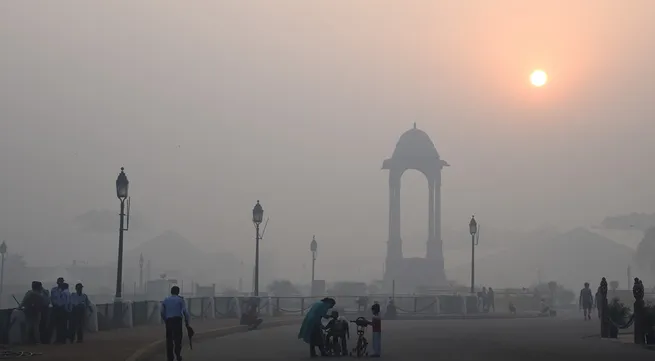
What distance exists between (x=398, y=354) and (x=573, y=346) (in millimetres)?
5542

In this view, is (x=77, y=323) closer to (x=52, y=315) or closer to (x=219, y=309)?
(x=52, y=315)

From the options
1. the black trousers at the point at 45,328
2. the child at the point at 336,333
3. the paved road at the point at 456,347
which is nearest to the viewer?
the paved road at the point at 456,347

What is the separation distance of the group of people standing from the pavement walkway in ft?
1.89

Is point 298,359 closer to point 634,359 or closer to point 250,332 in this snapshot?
point 634,359

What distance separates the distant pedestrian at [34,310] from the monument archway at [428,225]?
3551 inches

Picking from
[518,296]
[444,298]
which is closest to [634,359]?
[444,298]

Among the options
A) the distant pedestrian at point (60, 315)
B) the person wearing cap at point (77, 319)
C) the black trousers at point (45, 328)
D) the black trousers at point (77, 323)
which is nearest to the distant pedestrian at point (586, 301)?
the person wearing cap at point (77, 319)

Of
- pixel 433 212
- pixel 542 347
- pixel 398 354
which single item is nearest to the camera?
pixel 398 354

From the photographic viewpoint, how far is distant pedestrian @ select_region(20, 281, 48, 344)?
90.5 ft

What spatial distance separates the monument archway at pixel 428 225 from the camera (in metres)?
118

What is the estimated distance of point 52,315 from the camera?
91.7ft

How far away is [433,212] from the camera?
117812mm

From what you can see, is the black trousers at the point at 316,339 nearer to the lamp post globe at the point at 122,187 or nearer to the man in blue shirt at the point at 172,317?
the man in blue shirt at the point at 172,317

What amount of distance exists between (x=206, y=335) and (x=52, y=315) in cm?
671
